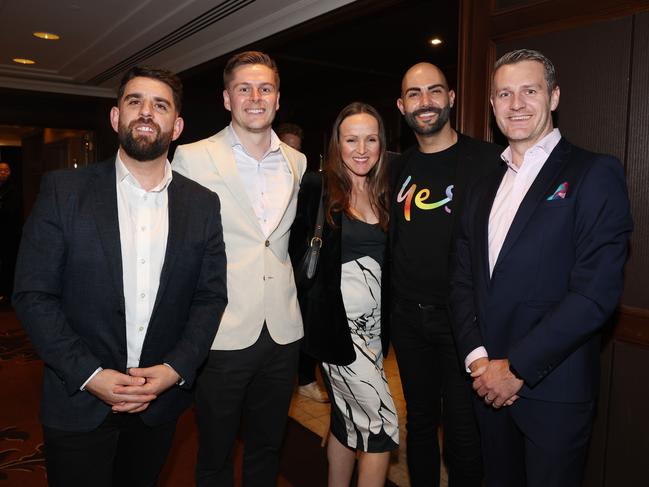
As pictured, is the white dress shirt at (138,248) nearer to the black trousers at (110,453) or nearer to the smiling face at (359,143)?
the black trousers at (110,453)

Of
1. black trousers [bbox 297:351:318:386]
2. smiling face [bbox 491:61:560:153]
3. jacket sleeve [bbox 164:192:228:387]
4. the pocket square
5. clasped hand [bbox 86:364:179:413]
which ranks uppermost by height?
smiling face [bbox 491:61:560:153]

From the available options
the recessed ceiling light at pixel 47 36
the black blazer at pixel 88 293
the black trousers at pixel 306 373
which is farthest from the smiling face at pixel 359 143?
the recessed ceiling light at pixel 47 36

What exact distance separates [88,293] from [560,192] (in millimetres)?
1489

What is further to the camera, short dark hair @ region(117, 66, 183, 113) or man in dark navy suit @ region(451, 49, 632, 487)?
short dark hair @ region(117, 66, 183, 113)

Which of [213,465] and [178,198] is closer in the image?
[178,198]

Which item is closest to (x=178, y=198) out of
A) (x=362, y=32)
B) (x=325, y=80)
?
(x=362, y=32)

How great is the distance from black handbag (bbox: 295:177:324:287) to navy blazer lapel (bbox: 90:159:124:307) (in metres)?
0.76

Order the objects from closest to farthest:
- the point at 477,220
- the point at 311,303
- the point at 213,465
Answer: the point at 477,220, the point at 213,465, the point at 311,303

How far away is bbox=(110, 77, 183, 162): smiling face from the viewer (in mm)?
1683

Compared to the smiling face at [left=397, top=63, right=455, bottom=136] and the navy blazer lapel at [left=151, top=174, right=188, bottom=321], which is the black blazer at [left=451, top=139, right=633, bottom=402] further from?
the navy blazer lapel at [left=151, top=174, right=188, bottom=321]

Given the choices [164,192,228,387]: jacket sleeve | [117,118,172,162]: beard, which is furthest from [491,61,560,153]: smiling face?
[117,118,172,162]: beard

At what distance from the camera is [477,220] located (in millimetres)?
1879

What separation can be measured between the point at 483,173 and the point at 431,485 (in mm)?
1361

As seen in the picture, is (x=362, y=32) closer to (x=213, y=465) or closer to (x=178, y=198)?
(x=178, y=198)
